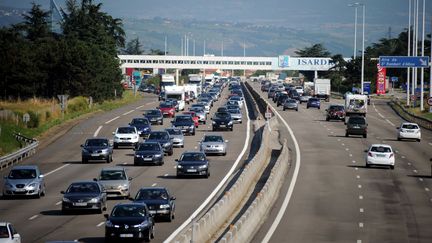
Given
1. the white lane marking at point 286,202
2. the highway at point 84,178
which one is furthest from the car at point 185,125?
the white lane marking at point 286,202

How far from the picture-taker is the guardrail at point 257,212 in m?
29.1

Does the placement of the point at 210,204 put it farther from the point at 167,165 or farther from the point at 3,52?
the point at 3,52

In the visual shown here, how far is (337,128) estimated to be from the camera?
302 ft

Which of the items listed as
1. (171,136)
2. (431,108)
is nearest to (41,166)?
(171,136)

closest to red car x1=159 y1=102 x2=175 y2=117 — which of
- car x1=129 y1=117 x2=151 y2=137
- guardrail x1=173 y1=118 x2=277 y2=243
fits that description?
car x1=129 y1=117 x2=151 y2=137

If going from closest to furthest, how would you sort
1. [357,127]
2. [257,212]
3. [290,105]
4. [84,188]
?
[257,212] < [84,188] < [357,127] < [290,105]

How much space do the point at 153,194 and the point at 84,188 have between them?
325 centimetres

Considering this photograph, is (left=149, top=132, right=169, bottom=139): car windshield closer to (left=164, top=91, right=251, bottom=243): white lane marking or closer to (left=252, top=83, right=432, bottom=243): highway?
(left=164, top=91, right=251, bottom=243): white lane marking

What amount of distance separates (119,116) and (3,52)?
24334mm

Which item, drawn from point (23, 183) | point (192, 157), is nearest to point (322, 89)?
point (192, 157)

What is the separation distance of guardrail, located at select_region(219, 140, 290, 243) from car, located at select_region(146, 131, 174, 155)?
1181cm

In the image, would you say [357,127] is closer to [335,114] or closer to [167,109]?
[335,114]

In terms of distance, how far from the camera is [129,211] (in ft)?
103

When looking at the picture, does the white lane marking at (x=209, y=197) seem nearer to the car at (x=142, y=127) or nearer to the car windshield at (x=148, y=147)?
the car windshield at (x=148, y=147)
